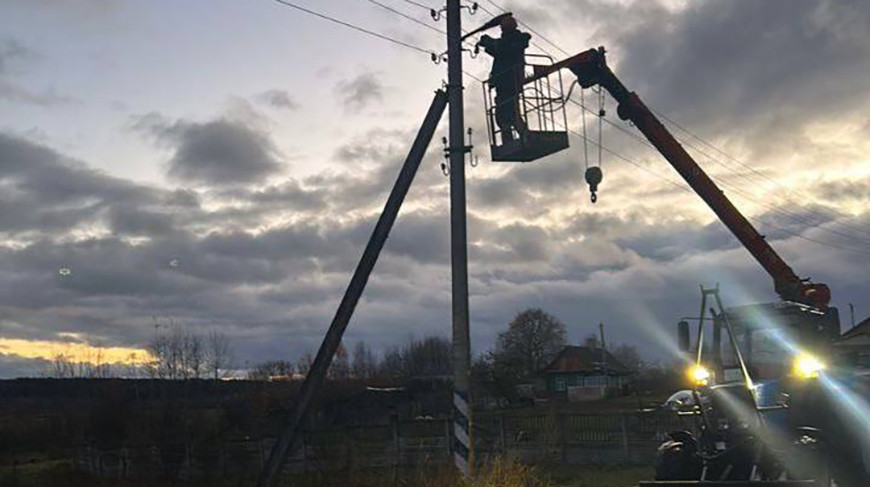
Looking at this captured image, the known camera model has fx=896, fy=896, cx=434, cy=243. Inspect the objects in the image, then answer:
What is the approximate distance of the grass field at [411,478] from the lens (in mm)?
13406

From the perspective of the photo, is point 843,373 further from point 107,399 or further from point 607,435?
point 107,399

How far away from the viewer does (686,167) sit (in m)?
21.8

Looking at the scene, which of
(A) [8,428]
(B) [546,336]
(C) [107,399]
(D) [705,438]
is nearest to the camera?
(D) [705,438]

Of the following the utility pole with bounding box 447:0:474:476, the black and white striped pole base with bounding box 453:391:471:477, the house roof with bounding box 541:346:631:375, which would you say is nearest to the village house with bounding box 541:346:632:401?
the house roof with bounding box 541:346:631:375

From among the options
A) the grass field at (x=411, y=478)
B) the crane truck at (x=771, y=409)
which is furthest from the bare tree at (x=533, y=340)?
the crane truck at (x=771, y=409)

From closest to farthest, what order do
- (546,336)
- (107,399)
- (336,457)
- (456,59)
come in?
(456,59) < (336,457) < (107,399) < (546,336)

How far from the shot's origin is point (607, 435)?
82.1 ft

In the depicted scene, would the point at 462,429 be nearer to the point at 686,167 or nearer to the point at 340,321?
the point at 340,321

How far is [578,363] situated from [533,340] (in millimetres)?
8351

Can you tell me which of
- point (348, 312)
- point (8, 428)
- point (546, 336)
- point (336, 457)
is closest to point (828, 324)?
point (348, 312)

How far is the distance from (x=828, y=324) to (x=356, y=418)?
1356 inches

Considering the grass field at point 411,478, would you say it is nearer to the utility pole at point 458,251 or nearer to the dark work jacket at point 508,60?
the utility pole at point 458,251

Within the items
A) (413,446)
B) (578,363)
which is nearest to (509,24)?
(413,446)

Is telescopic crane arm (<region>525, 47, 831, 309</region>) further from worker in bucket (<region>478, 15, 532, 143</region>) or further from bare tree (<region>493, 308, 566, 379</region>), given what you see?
bare tree (<region>493, 308, 566, 379</region>)
